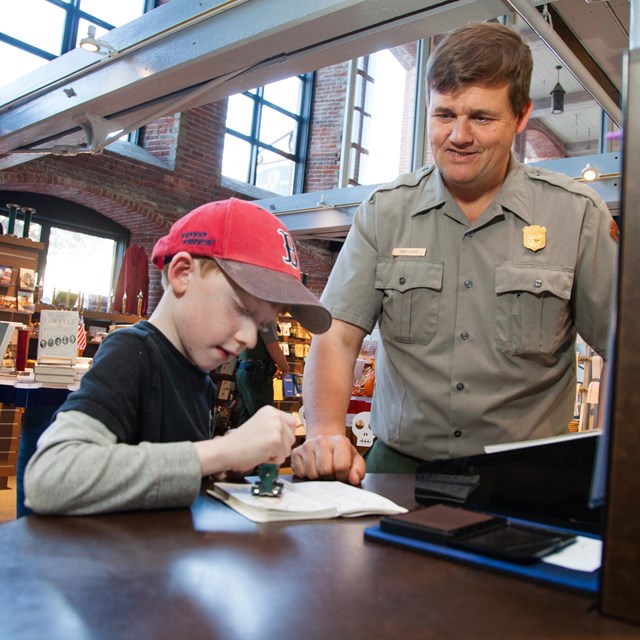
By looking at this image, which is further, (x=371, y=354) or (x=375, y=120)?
(x=375, y=120)

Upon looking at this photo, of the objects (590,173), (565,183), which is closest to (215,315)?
(565,183)

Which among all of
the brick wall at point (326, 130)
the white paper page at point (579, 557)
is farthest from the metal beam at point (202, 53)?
the brick wall at point (326, 130)

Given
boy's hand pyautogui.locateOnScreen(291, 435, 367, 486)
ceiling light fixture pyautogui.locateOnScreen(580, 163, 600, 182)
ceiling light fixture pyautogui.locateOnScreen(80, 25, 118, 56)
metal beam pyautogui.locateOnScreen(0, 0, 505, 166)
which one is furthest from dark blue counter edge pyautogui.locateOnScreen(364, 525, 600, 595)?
ceiling light fixture pyautogui.locateOnScreen(580, 163, 600, 182)

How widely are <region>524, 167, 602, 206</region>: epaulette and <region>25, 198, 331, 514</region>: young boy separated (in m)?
0.64

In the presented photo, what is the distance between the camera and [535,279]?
54.4 inches

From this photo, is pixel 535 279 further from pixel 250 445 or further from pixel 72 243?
pixel 72 243

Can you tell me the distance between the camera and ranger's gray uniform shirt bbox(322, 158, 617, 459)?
1.37m

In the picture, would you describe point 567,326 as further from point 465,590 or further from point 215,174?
point 215,174

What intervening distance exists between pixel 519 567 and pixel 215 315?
63 cm

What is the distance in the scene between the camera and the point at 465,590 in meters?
0.54

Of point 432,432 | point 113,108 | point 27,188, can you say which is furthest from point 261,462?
point 27,188

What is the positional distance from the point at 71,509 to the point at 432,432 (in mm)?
836

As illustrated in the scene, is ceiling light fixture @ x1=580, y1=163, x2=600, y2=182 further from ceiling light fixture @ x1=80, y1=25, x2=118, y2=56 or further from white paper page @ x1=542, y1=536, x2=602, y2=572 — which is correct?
white paper page @ x1=542, y1=536, x2=602, y2=572

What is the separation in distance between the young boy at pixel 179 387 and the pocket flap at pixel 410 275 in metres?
0.30
